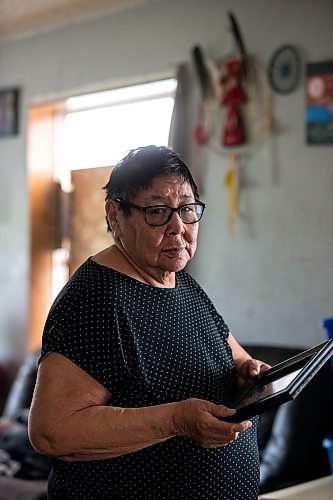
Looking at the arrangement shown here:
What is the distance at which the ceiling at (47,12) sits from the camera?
354cm

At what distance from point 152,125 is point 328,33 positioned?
1119mm

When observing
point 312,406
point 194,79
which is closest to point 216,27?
point 194,79

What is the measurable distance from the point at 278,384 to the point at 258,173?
1.85 metres

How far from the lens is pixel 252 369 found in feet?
4.90

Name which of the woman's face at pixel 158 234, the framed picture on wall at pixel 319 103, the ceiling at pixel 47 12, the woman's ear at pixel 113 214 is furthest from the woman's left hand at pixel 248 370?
the ceiling at pixel 47 12

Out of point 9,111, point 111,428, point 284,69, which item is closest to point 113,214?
point 111,428

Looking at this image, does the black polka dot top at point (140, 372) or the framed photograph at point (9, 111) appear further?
the framed photograph at point (9, 111)

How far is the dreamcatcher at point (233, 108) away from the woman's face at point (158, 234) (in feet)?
5.53

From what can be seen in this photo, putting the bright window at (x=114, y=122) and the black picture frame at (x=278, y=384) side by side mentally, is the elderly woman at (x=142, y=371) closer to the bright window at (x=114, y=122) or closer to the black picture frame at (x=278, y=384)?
the black picture frame at (x=278, y=384)

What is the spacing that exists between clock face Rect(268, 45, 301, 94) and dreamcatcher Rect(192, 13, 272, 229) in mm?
50

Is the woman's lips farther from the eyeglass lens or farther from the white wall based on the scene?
the white wall

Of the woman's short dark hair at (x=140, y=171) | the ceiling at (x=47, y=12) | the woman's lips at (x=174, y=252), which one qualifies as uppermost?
the ceiling at (x=47, y=12)

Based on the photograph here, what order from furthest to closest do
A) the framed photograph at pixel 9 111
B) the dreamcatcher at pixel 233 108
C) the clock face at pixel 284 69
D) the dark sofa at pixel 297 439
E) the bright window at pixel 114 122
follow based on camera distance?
1. the framed photograph at pixel 9 111
2. the bright window at pixel 114 122
3. the dreamcatcher at pixel 233 108
4. the clock face at pixel 284 69
5. the dark sofa at pixel 297 439

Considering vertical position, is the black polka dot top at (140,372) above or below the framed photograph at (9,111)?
below
